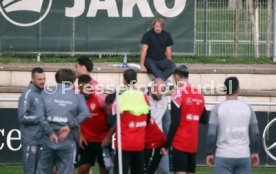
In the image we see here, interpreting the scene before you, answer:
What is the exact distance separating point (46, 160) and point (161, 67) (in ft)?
22.8

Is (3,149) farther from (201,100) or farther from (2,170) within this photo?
(201,100)

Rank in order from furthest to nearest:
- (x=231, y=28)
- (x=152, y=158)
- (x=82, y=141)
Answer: (x=231, y=28)
(x=82, y=141)
(x=152, y=158)

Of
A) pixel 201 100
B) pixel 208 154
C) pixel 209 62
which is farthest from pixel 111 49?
pixel 208 154

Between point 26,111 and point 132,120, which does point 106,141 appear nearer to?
point 132,120

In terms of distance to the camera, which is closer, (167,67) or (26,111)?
(26,111)

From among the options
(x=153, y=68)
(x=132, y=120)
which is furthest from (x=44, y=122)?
(x=153, y=68)

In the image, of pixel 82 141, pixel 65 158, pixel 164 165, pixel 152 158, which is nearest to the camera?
pixel 65 158

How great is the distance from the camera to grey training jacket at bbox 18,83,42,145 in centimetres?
1585

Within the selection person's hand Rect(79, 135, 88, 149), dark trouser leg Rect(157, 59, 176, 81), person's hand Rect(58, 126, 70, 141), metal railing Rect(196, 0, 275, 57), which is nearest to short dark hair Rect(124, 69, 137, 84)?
person's hand Rect(58, 126, 70, 141)

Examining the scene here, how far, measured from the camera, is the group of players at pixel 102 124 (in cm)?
1522

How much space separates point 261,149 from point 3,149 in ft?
16.7

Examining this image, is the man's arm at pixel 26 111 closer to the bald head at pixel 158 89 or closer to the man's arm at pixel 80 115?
the man's arm at pixel 80 115

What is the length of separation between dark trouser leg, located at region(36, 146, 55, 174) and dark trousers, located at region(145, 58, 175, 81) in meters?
6.74

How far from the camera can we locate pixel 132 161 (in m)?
15.8
